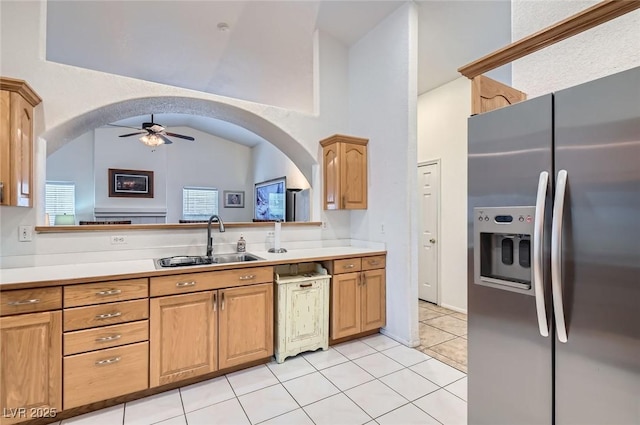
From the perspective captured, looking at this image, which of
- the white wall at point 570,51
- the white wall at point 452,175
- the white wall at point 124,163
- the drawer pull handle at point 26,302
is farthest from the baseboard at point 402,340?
the white wall at point 124,163

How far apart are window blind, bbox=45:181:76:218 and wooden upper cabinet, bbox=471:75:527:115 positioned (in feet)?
25.5

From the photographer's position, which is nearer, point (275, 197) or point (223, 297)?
point (223, 297)

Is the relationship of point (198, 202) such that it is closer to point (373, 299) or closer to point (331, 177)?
point (331, 177)

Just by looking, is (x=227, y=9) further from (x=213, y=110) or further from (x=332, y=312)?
(x=332, y=312)

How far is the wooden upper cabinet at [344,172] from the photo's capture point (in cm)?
330

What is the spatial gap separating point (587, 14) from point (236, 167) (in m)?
7.79

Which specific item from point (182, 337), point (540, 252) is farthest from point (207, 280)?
point (540, 252)

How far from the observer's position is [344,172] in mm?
3318

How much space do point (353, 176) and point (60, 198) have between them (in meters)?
6.51

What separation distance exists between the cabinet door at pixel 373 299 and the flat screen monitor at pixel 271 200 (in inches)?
131

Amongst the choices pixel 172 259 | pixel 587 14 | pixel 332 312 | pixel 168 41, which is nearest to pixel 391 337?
pixel 332 312

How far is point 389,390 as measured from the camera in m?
2.19

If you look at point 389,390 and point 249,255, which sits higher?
point 249,255

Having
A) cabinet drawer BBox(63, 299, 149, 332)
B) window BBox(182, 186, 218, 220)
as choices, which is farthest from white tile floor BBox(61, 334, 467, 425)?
window BBox(182, 186, 218, 220)
